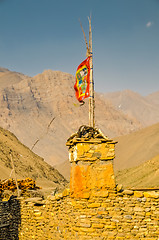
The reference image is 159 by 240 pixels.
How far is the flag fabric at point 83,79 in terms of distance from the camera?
10016mm

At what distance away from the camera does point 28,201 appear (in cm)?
1114

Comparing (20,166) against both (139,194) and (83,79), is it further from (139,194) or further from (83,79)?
(139,194)

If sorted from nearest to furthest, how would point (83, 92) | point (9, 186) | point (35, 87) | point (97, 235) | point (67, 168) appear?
1. point (97, 235)
2. point (83, 92)
3. point (9, 186)
4. point (67, 168)
5. point (35, 87)

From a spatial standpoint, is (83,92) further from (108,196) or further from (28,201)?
(28,201)

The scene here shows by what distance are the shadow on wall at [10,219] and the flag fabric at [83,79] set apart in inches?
189

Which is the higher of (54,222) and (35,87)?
(35,87)

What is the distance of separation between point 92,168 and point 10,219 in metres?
5.86

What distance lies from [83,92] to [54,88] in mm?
139221

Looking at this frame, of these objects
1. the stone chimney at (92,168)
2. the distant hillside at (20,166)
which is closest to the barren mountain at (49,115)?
the distant hillside at (20,166)

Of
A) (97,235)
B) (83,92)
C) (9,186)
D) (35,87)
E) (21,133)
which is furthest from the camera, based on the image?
(35,87)

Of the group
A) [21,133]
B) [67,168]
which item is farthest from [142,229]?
[21,133]

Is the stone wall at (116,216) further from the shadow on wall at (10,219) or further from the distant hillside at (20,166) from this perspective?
the distant hillside at (20,166)

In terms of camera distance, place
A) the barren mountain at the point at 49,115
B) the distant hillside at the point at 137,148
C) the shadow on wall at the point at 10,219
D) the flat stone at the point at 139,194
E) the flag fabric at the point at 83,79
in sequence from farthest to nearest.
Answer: the barren mountain at the point at 49,115
the distant hillside at the point at 137,148
the shadow on wall at the point at 10,219
the flag fabric at the point at 83,79
the flat stone at the point at 139,194

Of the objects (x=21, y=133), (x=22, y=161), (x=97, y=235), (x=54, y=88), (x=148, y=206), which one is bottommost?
(x=97, y=235)
